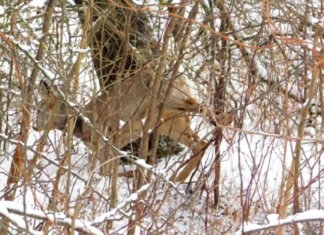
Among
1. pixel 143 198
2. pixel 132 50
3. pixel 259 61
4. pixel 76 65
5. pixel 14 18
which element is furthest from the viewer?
pixel 259 61

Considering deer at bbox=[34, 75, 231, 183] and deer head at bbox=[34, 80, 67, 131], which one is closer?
deer head at bbox=[34, 80, 67, 131]

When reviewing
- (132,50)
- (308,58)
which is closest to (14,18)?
(132,50)

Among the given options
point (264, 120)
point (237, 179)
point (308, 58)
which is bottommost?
point (237, 179)

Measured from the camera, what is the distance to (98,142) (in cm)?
479

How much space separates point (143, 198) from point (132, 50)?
4.51 feet

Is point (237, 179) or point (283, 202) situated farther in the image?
point (237, 179)

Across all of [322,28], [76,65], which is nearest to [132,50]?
[322,28]

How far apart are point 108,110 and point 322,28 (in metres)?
1.66

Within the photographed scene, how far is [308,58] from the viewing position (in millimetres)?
4520

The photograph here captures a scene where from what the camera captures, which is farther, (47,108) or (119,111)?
A: (119,111)

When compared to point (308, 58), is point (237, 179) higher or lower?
lower

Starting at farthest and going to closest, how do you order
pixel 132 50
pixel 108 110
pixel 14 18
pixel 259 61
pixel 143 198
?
1. pixel 259 61
2. pixel 132 50
3. pixel 108 110
4. pixel 143 198
5. pixel 14 18

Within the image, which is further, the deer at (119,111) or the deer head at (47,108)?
the deer at (119,111)

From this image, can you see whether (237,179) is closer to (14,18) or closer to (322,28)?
(322,28)
